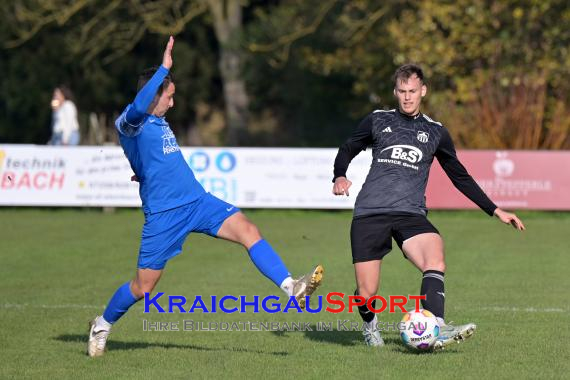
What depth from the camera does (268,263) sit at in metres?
7.25

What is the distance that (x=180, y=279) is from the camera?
1212 cm

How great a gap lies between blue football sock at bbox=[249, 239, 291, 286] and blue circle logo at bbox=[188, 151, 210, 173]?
12.0 m

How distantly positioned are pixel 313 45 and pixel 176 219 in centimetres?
2653

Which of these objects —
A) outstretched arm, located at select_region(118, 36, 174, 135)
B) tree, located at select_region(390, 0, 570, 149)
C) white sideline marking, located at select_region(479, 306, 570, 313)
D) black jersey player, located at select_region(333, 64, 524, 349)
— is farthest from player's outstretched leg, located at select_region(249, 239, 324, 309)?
tree, located at select_region(390, 0, 570, 149)

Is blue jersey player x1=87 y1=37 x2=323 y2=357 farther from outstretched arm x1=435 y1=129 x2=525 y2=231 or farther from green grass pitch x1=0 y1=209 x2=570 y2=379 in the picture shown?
outstretched arm x1=435 y1=129 x2=525 y2=231

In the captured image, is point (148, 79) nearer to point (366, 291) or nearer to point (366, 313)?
point (366, 291)

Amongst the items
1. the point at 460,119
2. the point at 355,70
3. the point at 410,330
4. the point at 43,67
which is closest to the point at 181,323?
the point at 410,330

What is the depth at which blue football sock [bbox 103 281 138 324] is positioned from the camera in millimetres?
7566

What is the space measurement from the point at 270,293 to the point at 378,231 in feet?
12.1

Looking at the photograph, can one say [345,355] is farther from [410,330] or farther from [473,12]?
[473,12]

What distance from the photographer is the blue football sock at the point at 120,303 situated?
7566mm

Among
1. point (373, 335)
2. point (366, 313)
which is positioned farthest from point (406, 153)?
point (373, 335)

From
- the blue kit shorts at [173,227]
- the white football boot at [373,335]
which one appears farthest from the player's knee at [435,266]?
the blue kit shorts at [173,227]

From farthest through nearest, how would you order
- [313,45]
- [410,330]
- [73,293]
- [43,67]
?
[43,67]
[313,45]
[73,293]
[410,330]
